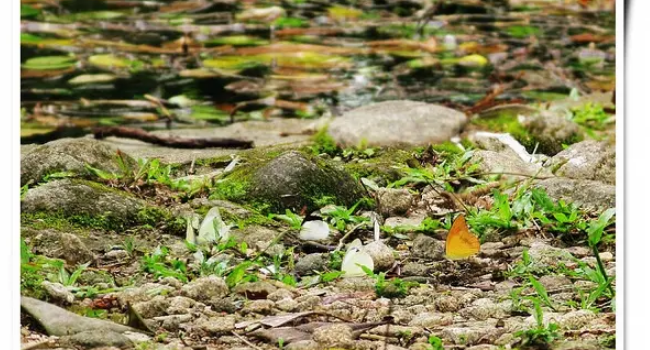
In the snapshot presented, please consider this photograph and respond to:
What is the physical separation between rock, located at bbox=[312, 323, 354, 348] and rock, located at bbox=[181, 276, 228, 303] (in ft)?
0.98

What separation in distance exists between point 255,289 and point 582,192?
43.8 inches

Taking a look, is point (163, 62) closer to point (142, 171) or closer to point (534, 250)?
point (142, 171)

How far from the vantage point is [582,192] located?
3469mm

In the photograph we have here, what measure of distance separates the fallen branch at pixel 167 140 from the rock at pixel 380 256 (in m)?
0.81

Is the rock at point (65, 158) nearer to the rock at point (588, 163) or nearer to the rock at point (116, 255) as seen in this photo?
the rock at point (116, 255)

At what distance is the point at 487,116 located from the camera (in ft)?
14.1

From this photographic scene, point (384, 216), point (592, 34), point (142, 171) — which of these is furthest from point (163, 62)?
point (592, 34)

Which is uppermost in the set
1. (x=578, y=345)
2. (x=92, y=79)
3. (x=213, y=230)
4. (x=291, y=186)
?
(x=92, y=79)

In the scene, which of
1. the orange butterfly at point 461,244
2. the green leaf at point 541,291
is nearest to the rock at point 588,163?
the orange butterfly at point 461,244

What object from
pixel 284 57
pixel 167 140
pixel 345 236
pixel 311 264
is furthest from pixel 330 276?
pixel 284 57

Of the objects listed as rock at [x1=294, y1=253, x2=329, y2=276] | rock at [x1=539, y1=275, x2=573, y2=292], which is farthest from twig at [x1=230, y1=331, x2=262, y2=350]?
rock at [x1=539, y1=275, x2=573, y2=292]

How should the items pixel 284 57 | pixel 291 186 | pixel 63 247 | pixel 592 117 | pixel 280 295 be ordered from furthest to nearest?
pixel 284 57
pixel 592 117
pixel 291 186
pixel 63 247
pixel 280 295

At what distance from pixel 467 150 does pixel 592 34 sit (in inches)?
75.5

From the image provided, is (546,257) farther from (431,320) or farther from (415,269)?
(431,320)
